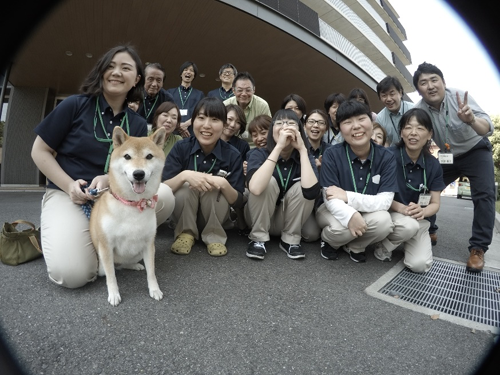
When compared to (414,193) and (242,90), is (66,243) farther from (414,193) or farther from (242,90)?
(414,193)

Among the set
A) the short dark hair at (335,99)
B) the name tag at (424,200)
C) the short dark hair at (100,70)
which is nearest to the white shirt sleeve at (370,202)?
the name tag at (424,200)

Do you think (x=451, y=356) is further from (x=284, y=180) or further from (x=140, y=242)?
(x=140, y=242)

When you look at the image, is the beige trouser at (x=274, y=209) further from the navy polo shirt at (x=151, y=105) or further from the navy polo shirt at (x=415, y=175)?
the navy polo shirt at (x=151, y=105)

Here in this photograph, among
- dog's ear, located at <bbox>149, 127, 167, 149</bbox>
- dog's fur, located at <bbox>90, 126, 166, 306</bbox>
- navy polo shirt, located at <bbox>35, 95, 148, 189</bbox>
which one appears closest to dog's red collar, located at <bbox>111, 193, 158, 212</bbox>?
dog's fur, located at <bbox>90, 126, 166, 306</bbox>

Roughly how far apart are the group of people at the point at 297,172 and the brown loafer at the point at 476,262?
0.01 metres

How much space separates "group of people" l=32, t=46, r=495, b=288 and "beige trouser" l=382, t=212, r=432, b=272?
0.01 meters

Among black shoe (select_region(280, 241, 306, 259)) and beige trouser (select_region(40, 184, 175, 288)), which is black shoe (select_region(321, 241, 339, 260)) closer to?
black shoe (select_region(280, 241, 306, 259))

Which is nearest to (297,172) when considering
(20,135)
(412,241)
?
(412,241)

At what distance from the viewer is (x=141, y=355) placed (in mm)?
1267

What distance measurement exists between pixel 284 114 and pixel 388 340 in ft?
7.50

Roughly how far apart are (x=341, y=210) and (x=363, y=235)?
16.7 inches

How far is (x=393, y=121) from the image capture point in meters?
3.71

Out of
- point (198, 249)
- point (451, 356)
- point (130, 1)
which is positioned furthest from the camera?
point (130, 1)

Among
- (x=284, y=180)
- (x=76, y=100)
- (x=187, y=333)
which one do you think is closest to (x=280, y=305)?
(x=187, y=333)
